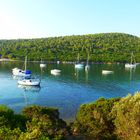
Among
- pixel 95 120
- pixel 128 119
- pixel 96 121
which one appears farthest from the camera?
pixel 95 120

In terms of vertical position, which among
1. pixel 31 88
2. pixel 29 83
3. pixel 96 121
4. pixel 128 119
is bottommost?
Result: pixel 31 88

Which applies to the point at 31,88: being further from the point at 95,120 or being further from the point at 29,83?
the point at 95,120

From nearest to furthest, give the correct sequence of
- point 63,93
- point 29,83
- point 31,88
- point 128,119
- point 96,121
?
point 128,119, point 96,121, point 63,93, point 31,88, point 29,83

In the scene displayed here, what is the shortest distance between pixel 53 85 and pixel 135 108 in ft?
256

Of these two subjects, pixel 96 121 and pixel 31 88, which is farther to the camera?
pixel 31 88

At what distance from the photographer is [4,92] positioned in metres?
94.1

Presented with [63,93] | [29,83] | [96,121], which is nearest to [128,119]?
[96,121]

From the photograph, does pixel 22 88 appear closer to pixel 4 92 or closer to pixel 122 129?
pixel 4 92

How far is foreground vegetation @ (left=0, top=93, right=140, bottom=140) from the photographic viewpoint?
114 feet

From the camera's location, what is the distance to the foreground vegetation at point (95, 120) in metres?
34.8

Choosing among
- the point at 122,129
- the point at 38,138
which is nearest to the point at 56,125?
the point at 122,129

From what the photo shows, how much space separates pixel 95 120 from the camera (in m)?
42.1

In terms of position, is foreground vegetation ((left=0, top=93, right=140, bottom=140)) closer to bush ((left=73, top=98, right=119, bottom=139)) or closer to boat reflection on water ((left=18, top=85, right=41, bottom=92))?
bush ((left=73, top=98, right=119, bottom=139))

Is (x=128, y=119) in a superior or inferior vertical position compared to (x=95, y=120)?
superior
